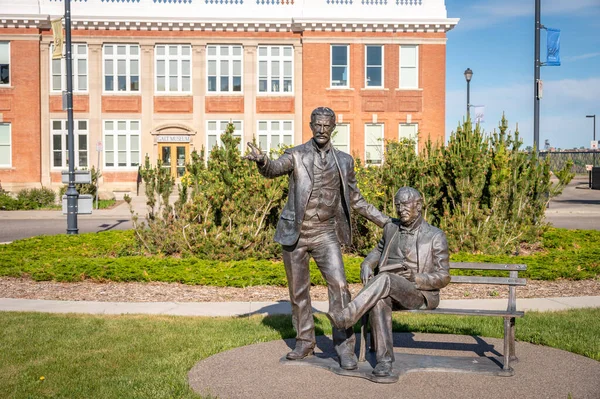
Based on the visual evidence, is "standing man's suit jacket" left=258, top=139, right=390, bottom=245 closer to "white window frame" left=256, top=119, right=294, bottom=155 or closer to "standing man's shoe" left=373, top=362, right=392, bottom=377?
"standing man's shoe" left=373, top=362, right=392, bottom=377

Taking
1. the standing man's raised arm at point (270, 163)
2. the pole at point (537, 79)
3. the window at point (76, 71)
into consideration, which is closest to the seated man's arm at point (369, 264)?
the standing man's raised arm at point (270, 163)

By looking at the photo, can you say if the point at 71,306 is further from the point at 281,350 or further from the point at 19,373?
the point at 281,350

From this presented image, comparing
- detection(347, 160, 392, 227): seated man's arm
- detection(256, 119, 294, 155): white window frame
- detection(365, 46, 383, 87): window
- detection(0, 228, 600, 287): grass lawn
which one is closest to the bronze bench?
detection(347, 160, 392, 227): seated man's arm

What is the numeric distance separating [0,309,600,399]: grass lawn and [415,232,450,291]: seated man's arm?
1903 mm

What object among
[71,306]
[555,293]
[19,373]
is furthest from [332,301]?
[555,293]

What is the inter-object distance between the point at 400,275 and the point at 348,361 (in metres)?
0.92

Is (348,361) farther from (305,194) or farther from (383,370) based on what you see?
(305,194)

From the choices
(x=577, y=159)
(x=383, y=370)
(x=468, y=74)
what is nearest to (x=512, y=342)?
(x=383, y=370)

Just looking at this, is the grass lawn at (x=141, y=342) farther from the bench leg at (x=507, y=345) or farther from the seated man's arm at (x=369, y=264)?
the seated man's arm at (x=369, y=264)

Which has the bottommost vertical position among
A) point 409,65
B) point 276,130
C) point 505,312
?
point 505,312

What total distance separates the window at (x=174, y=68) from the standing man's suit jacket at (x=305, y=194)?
30784mm

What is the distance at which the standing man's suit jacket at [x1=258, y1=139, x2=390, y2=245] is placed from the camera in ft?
20.6

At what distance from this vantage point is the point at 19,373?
6.08 m

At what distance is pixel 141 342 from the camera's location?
719 cm
